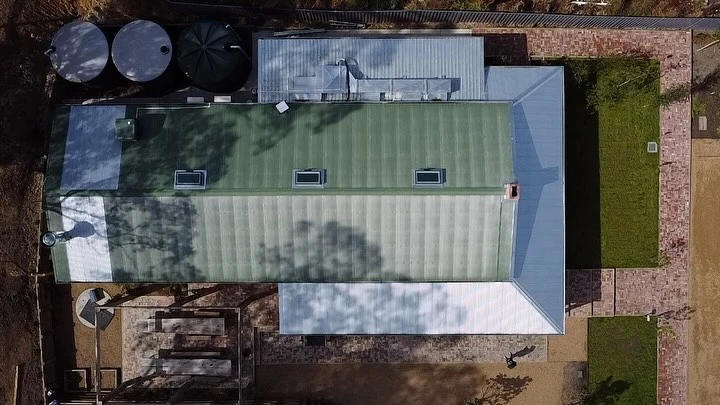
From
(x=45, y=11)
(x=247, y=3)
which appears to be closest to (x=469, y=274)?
(x=247, y=3)

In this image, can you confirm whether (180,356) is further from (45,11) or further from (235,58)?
(45,11)

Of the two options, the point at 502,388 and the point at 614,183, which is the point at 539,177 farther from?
the point at 502,388

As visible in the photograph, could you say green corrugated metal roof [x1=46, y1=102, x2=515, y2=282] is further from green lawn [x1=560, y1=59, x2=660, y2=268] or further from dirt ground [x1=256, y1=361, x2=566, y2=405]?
dirt ground [x1=256, y1=361, x2=566, y2=405]

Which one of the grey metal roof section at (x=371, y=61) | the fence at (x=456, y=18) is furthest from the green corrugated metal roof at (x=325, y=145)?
the fence at (x=456, y=18)

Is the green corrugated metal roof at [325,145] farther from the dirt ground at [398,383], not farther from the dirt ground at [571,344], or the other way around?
the dirt ground at [398,383]

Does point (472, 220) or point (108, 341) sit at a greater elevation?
point (472, 220)

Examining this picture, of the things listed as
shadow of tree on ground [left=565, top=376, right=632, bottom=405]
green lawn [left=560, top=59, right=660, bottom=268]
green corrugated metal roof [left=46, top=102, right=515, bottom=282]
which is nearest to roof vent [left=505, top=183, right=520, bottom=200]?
green corrugated metal roof [left=46, top=102, right=515, bottom=282]
